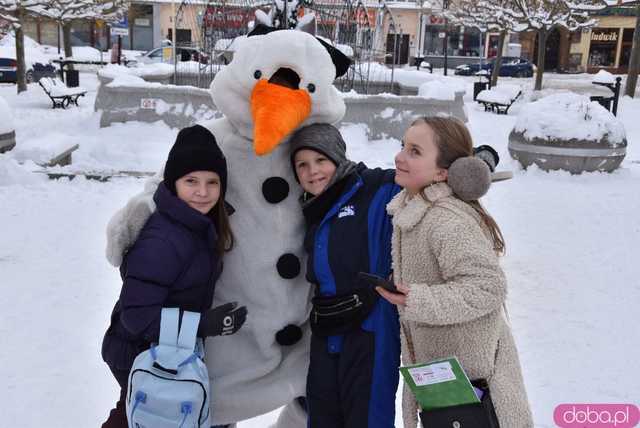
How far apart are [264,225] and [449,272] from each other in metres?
0.78

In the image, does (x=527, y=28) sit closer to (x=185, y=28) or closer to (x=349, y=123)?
(x=349, y=123)

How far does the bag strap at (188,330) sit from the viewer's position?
2.08 m

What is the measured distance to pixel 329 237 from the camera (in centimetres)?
230

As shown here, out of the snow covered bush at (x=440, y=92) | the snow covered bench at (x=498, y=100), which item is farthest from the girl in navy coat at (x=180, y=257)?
the snow covered bench at (x=498, y=100)

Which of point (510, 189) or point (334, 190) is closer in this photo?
point (334, 190)

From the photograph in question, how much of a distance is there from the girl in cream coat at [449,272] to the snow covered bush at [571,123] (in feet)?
23.1

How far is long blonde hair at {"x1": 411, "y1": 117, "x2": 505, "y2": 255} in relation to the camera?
2031 mm

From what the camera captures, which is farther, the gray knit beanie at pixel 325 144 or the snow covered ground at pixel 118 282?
the snow covered ground at pixel 118 282

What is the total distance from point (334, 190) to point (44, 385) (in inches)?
81.5

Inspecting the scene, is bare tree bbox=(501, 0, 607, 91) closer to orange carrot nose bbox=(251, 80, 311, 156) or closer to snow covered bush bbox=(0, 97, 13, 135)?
snow covered bush bbox=(0, 97, 13, 135)

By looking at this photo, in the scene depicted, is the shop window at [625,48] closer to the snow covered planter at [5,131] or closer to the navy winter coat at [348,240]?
the snow covered planter at [5,131]

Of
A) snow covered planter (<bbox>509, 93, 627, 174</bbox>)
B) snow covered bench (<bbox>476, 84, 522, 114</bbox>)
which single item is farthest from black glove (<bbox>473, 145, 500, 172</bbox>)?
snow covered bench (<bbox>476, 84, 522, 114</bbox>)

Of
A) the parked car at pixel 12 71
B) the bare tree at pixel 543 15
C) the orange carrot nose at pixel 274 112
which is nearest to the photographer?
the orange carrot nose at pixel 274 112

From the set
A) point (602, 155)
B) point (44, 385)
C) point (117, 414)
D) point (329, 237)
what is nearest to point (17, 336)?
point (44, 385)
